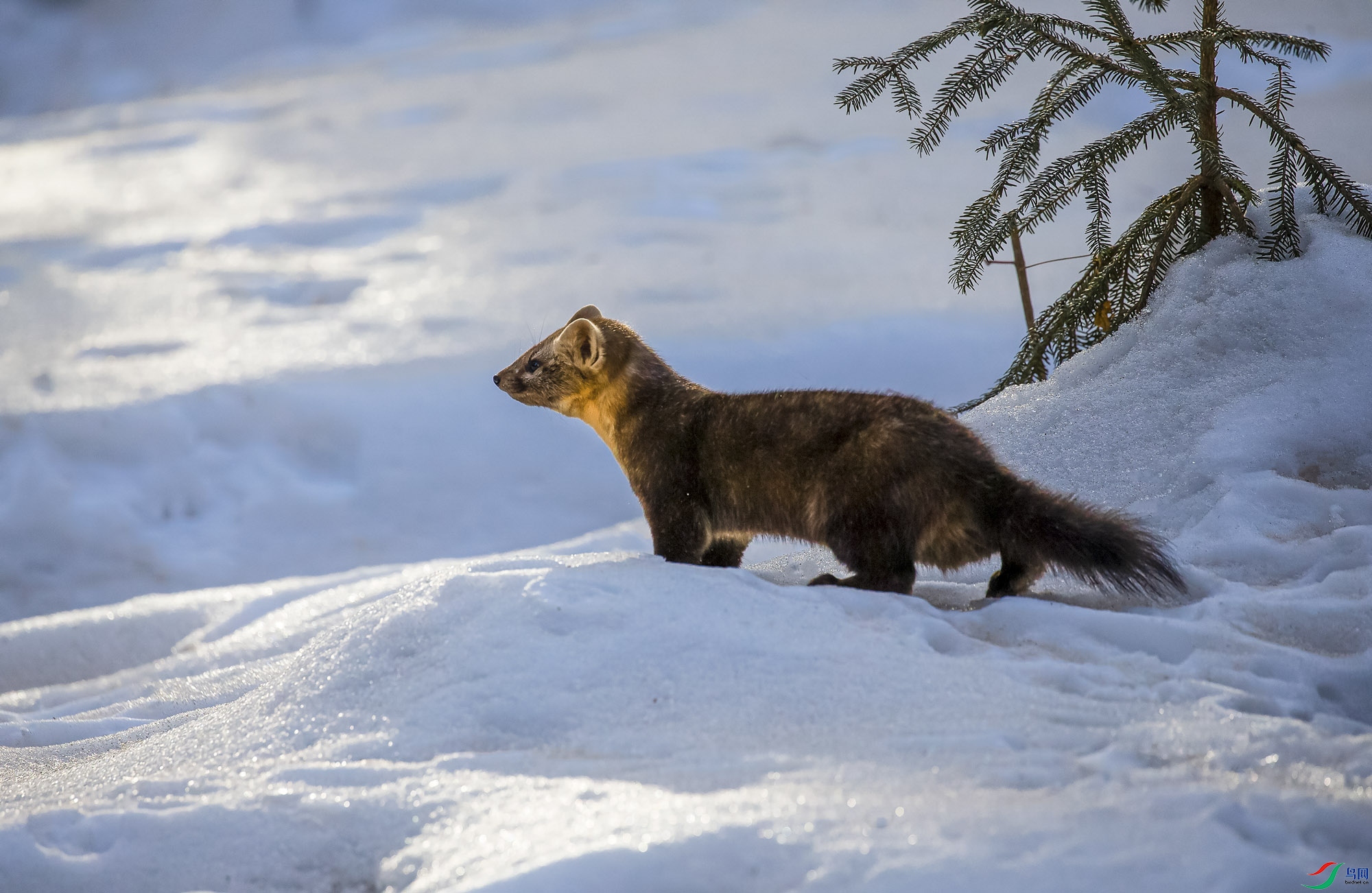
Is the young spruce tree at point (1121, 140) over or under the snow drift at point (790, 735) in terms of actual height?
over

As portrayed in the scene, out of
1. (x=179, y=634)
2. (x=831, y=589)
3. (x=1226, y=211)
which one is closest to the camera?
(x=831, y=589)

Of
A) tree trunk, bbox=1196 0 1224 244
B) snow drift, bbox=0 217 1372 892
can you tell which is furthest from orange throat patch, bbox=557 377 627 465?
tree trunk, bbox=1196 0 1224 244

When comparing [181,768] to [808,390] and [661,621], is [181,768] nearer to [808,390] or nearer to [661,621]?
[661,621]

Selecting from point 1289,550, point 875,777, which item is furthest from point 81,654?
point 1289,550

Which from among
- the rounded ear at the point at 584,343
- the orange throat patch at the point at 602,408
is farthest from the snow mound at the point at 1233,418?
the rounded ear at the point at 584,343

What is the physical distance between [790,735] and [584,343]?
7.36 ft

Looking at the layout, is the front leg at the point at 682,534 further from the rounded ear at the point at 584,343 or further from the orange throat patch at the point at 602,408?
the rounded ear at the point at 584,343

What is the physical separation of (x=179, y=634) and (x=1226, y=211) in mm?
5969

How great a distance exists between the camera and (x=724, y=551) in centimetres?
399

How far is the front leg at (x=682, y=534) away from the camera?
3746 millimetres

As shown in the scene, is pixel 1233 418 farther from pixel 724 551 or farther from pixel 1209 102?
pixel 724 551

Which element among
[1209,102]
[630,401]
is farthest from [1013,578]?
[1209,102]

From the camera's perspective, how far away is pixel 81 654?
5996 millimetres

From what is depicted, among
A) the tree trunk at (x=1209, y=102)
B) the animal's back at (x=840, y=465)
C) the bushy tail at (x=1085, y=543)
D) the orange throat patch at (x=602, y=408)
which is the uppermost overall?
the tree trunk at (x=1209, y=102)
